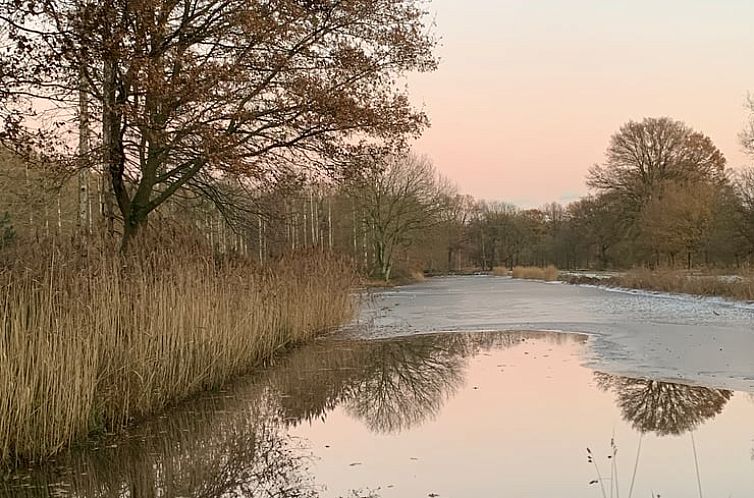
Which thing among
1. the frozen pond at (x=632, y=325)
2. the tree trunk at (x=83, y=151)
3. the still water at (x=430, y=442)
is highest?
the tree trunk at (x=83, y=151)

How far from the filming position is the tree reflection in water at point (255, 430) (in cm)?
471

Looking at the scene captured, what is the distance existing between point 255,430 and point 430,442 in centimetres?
157

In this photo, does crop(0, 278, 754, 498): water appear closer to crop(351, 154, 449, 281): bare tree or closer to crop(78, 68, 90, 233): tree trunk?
crop(78, 68, 90, 233): tree trunk

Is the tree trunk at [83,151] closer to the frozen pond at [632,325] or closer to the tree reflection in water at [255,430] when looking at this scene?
the tree reflection in water at [255,430]

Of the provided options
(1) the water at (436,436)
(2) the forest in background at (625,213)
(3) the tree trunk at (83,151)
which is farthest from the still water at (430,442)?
(2) the forest in background at (625,213)

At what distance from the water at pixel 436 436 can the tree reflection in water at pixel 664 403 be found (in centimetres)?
2

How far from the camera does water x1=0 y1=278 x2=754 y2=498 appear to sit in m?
4.68

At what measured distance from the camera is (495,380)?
8820 mm

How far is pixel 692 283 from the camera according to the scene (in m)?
25.4

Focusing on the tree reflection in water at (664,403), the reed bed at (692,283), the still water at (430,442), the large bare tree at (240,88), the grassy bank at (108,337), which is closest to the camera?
the still water at (430,442)

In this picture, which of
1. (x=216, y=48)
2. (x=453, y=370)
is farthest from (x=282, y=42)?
(x=453, y=370)

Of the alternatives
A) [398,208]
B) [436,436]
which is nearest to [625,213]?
[398,208]

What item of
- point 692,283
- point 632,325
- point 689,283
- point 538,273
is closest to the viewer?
point 632,325

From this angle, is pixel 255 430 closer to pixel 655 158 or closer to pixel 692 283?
pixel 692 283
